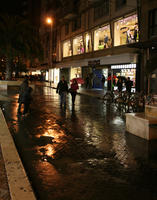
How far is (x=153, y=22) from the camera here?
939 inches

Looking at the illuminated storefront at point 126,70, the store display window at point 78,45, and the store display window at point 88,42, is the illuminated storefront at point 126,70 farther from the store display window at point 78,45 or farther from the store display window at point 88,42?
the store display window at point 78,45

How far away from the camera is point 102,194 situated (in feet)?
13.7

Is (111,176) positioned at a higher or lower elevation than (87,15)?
lower

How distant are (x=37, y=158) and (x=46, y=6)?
210ft

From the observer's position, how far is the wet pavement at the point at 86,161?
4.30 metres

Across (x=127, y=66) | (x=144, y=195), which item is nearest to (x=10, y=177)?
(x=144, y=195)

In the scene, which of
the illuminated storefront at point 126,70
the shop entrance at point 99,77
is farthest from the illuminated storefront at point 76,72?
the illuminated storefront at point 126,70

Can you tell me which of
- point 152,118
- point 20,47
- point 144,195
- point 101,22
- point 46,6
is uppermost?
point 46,6

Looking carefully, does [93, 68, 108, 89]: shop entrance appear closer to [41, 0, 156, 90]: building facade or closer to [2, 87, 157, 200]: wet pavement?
[41, 0, 156, 90]: building facade

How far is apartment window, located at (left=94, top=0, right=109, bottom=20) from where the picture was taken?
32225mm

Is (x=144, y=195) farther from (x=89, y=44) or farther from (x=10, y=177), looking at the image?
(x=89, y=44)

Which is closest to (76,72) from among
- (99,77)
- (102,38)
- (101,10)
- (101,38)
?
(99,77)

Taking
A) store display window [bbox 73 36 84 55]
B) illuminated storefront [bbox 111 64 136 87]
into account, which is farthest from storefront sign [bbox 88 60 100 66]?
store display window [bbox 73 36 84 55]

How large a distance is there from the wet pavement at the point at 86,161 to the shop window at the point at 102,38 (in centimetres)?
2400
